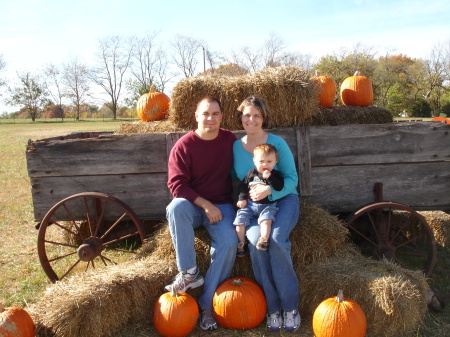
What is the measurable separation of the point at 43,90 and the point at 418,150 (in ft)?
221

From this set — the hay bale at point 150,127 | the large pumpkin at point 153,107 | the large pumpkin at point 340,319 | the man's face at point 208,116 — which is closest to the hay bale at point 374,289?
the large pumpkin at point 340,319

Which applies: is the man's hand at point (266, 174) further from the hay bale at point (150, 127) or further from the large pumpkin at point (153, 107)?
the large pumpkin at point (153, 107)

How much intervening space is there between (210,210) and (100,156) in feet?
4.60

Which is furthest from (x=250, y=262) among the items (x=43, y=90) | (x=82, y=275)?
(x=43, y=90)

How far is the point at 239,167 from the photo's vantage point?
3479 millimetres

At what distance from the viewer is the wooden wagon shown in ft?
12.5

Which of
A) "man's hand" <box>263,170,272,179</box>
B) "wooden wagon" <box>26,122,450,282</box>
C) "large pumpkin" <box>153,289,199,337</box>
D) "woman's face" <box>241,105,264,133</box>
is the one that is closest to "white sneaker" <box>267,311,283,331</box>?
"large pumpkin" <box>153,289,199,337</box>

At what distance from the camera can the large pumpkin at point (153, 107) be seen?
5031 millimetres

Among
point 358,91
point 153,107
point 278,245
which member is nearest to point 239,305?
point 278,245

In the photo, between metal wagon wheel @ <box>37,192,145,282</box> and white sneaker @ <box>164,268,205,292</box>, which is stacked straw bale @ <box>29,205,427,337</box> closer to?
white sneaker @ <box>164,268,205,292</box>

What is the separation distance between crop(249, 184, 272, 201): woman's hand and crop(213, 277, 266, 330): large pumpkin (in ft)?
2.24

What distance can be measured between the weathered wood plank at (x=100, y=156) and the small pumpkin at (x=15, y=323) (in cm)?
153

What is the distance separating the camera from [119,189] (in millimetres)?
4023

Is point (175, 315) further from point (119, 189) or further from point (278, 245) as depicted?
point (119, 189)
